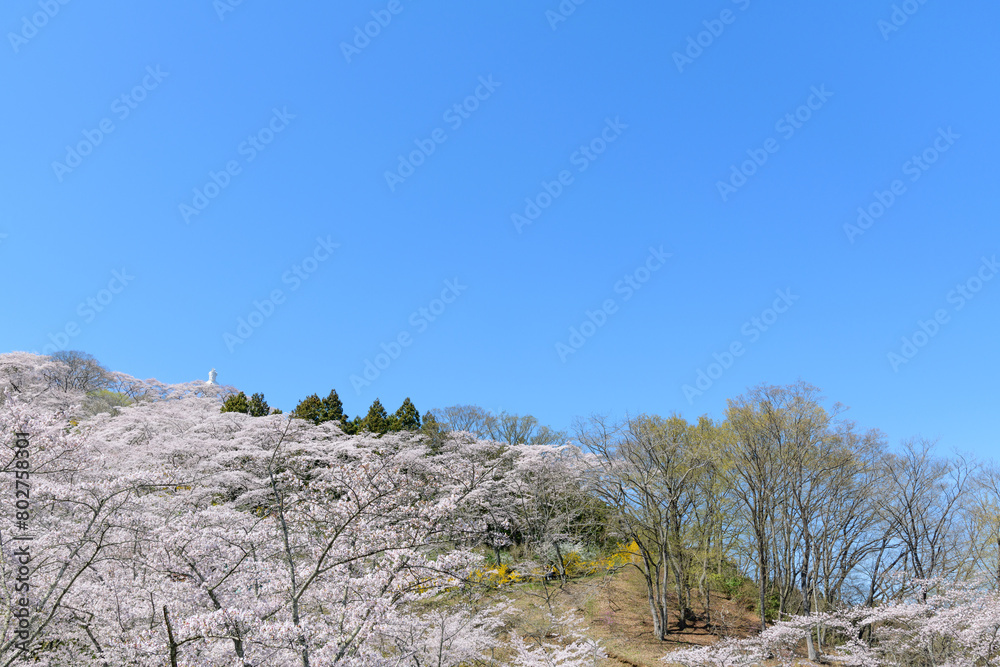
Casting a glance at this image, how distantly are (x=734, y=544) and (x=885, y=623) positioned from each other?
635 centimetres

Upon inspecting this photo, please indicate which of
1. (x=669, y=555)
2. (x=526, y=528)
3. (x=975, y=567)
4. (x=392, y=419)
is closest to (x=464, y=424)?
(x=392, y=419)

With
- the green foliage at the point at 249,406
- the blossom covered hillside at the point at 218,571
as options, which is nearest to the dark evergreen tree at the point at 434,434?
the green foliage at the point at 249,406

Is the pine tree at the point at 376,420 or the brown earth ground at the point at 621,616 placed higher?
the pine tree at the point at 376,420

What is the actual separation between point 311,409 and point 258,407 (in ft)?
Result: 17.1

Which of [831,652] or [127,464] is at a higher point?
[127,464]

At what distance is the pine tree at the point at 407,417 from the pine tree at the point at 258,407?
10.7 meters

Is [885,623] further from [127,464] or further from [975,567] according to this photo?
[127,464]

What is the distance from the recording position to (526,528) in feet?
99.9

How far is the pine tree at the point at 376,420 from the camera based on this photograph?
42362mm

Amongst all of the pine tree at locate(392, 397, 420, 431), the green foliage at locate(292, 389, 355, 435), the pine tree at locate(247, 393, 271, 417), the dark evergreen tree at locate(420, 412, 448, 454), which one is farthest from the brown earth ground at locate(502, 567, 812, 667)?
the pine tree at locate(247, 393, 271, 417)

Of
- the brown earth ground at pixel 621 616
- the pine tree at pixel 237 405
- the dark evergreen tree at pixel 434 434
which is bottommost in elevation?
the brown earth ground at pixel 621 616

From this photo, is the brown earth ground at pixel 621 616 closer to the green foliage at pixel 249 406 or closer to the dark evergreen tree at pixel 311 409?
the dark evergreen tree at pixel 311 409

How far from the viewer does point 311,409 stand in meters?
44.5

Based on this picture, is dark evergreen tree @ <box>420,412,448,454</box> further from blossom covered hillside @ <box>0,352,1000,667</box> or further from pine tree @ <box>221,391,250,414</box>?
pine tree @ <box>221,391,250,414</box>
